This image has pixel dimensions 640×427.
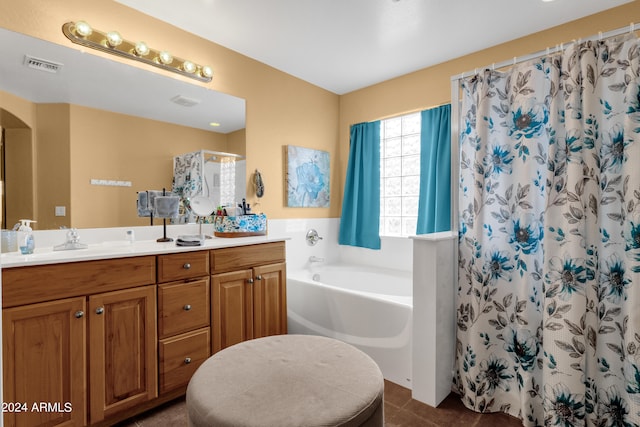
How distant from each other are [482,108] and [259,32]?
1.65 meters

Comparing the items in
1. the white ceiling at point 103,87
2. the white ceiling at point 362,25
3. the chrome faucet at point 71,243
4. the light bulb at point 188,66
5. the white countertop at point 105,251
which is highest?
the white ceiling at point 362,25

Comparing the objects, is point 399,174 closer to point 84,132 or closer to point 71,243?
point 84,132

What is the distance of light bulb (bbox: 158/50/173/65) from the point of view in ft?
7.36

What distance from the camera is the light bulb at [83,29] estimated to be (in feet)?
6.28

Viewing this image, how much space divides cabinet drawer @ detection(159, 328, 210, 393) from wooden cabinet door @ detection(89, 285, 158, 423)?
5 centimetres

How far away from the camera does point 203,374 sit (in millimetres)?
1026

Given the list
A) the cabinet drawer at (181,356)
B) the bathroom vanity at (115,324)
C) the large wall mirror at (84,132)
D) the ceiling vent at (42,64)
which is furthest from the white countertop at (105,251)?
the ceiling vent at (42,64)

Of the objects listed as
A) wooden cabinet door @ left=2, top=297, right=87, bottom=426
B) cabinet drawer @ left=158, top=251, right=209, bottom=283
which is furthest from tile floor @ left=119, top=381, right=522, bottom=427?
cabinet drawer @ left=158, top=251, right=209, bottom=283

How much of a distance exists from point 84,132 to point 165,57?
2.38 feet

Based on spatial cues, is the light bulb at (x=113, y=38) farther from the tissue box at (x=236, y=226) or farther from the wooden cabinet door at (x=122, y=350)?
the wooden cabinet door at (x=122, y=350)

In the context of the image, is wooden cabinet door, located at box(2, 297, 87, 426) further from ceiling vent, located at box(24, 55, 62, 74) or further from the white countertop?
ceiling vent, located at box(24, 55, 62, 74)

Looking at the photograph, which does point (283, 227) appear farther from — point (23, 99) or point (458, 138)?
point (23, 99)

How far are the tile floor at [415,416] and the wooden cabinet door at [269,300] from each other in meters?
0.63

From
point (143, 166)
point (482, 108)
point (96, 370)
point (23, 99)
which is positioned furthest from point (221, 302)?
point (482, 108)
